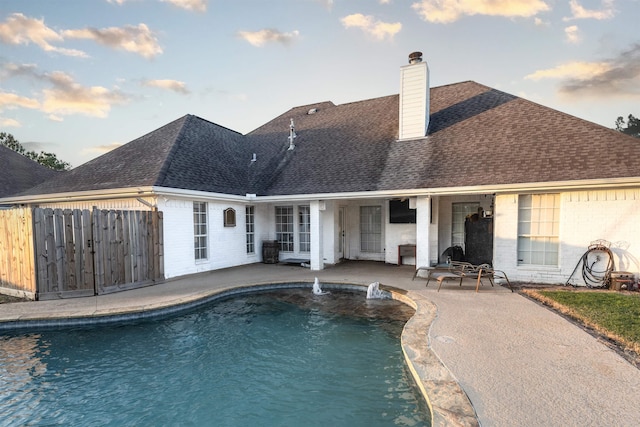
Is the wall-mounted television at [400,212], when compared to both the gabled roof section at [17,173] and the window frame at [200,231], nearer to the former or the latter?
the window frame at [200,231]

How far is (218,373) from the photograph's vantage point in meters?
4.27

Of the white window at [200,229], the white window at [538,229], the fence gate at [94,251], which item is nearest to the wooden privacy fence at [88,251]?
the fence gate at [94,251]

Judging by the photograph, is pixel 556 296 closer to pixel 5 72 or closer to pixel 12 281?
pixel 12 281

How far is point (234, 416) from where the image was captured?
3342 mm

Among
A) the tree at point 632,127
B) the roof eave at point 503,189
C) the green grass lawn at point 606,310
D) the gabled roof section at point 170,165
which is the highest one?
the tree at point 632,127

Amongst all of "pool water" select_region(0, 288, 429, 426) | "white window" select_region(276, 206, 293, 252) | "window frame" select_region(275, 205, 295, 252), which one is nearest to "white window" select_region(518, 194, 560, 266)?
"pool water" select_region(0, 288, 429, 426)

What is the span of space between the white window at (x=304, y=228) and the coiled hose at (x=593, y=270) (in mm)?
8546

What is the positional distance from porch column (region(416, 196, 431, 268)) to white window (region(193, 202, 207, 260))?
23.8ft

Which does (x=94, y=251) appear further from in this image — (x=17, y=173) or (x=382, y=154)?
(x=17, y=173)

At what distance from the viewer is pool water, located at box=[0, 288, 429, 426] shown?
333cm

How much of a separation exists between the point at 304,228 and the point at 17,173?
17992mm

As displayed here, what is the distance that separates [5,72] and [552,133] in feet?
66.6

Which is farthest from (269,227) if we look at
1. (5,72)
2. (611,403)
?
(5,72)

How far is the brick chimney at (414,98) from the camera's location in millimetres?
11086
